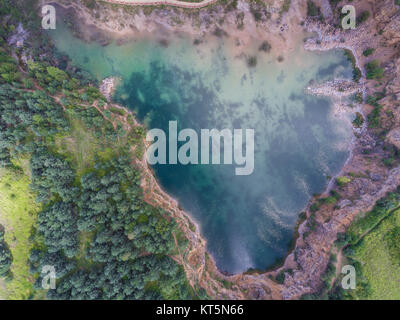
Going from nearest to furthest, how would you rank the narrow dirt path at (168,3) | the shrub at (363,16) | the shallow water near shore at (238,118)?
the shrub at (363,16), the narrow dirt path at (168,3), the shallow water near shore at (238,118)

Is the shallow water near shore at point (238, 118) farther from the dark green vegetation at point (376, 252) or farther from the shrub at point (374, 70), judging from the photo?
the dark green vegetation at point (376, 252)

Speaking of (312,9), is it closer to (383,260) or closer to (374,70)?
(374,70)

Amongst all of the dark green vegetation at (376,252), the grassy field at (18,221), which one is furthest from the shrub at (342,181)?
the grassy field at (18,221)

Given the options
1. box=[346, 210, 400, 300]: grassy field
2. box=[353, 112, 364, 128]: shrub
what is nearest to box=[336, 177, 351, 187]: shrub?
box=[346, 210, 400, 300]: grassy field

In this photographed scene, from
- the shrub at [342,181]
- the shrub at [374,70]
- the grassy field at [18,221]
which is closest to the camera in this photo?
the grassy field at [18,221]

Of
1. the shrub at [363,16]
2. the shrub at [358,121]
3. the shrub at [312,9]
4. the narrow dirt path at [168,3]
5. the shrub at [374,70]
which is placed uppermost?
the narrow dirt path at [168,3]

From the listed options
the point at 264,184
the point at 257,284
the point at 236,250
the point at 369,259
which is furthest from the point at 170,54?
the point at 369,259

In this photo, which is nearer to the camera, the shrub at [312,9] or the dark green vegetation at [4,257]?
the dark green vegetation at [4,257]
